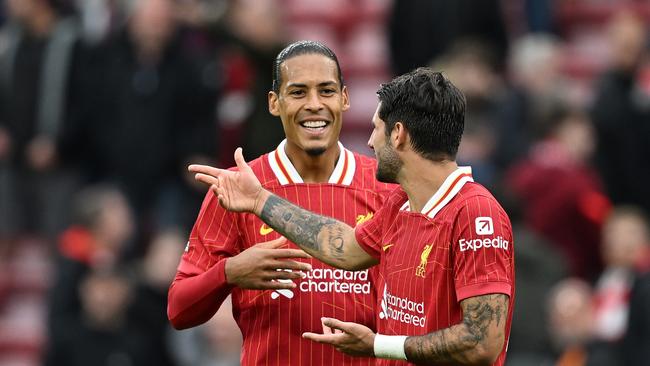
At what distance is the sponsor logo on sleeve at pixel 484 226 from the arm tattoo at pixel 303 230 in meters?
0.81

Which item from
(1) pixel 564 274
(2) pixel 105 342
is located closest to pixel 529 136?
(1) pixel 564 274

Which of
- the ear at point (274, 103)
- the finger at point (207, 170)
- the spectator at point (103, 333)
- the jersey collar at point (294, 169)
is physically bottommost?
the finger at point (207, 170)

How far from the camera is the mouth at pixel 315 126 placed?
6.73m

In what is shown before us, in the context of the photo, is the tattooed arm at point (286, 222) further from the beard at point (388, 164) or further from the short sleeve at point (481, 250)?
the short sleeve at point (481, 250)

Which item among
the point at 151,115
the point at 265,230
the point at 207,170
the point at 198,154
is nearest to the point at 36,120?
A: the point at 151,115

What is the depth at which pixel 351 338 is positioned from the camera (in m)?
6.15

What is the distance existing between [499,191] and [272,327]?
4.25m

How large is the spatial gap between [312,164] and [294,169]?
3.2 inches

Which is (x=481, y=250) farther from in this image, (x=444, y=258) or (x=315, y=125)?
(x=315, y=125)

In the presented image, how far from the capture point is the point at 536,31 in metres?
13.6

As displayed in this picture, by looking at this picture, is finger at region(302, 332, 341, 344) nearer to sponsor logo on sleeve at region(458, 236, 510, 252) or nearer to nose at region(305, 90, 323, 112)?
sponsor logo on sleeve at region(458, 236, 510, 252)

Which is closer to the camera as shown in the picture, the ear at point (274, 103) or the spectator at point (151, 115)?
the ear at point (274, 103)

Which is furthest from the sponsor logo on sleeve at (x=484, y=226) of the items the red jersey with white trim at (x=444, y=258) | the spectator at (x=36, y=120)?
the spectator at (x=36, y=120)

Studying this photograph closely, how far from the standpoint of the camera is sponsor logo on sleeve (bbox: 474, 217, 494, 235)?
5852mm
